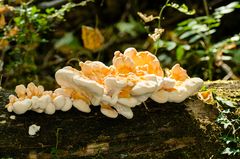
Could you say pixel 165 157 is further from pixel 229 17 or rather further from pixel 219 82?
pixel 229 17

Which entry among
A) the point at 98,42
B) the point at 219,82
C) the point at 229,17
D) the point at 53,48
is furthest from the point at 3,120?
the point at 229,17

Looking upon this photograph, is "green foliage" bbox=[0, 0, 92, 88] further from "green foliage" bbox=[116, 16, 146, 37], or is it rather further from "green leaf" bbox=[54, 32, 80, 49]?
"green foliage" bbox=[116, 16, 146, 37]

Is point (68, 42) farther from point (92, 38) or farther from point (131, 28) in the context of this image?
point (92, 38)

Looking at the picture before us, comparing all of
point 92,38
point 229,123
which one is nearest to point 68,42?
point 92,38

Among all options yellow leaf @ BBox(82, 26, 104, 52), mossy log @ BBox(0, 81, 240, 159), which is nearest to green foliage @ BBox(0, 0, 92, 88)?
yellow leaf @ BBox(82, 26, 104, 52)

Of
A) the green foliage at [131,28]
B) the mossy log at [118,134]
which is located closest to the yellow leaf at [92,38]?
the green foliage at [131,28]

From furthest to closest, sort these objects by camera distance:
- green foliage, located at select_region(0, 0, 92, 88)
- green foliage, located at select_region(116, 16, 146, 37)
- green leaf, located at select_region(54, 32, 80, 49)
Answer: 1. green foliage, located at select_region(116, 16, 146, 37)
2. green leaf, located at select_region(54, 32, 80, 49)
3. green foliage, located at select_region(0, 0, 92, 88)

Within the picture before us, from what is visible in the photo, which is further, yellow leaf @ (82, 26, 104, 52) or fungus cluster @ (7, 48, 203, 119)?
yellow leaf @ (82, 26, 104, 52)

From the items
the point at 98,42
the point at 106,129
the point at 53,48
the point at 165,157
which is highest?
the point at 106,129
